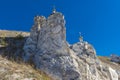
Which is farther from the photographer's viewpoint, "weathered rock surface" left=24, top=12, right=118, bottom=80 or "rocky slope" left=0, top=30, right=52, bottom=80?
"weathered rock surface" left=24, top=12, right=118, bottom=80

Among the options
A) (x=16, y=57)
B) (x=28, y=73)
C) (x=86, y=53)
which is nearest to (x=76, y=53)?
(x=86, y=53)

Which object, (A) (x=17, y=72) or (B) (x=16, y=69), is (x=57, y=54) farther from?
(A) (x=17, y=72)

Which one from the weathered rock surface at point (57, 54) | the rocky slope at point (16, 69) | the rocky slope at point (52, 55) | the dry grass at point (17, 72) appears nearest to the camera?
the dry grass at point (17, 72)

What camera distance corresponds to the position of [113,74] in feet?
136

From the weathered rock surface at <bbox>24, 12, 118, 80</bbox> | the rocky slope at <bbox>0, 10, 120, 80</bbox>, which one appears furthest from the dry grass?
the weathered rock surface at <bbox>24, 12, 118, 80</bbox>

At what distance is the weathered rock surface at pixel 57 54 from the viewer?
103ft

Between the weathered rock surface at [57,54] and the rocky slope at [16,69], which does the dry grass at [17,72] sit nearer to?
the rocky slope at [16,69]

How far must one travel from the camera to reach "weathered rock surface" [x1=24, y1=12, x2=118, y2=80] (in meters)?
31.2

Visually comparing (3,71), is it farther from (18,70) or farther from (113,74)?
(113,74)

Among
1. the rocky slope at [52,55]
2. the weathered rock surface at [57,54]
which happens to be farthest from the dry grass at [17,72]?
the weathered rock surface at [57,54]

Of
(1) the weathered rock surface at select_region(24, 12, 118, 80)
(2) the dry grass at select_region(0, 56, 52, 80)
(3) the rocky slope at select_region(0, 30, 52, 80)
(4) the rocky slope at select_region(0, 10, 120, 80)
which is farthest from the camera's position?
(1) the weathered rock surface at select_region(24, 12, 118, 80)

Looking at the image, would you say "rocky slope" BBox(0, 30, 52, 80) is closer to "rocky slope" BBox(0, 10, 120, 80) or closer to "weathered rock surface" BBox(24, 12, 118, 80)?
"rocky slope" BBox(0, 10, 120, 80)

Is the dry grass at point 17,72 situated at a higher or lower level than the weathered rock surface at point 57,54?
lower

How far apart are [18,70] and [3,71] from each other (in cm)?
126
